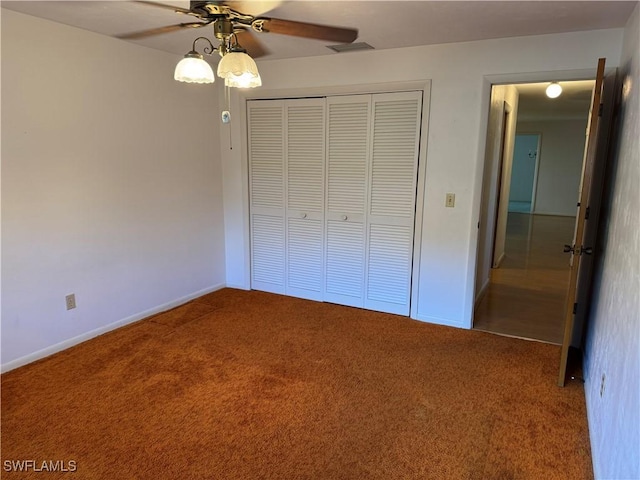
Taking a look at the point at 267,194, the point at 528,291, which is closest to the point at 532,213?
the point at 528,291

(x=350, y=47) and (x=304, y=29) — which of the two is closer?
(x=304, y=29)

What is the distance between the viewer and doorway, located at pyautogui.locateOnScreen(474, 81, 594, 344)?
3809mm

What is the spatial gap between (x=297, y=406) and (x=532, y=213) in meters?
9.89

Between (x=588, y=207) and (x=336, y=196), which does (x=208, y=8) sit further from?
(x=588, y=207)

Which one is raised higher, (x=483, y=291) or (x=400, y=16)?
(x=400, y=16)

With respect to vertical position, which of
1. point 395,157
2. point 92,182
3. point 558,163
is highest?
point 558,163

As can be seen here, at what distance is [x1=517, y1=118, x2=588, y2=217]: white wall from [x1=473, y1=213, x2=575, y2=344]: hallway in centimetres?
286

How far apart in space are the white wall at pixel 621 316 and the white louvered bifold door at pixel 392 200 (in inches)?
54.6

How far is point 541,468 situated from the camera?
1.88 m

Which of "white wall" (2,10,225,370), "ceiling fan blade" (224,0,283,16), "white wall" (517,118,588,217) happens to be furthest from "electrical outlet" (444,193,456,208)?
"white wall" (517,118,588,217)

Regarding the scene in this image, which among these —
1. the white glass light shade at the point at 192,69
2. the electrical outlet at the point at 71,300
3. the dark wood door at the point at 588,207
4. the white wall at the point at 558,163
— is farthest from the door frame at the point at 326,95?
the white wall at the point at 558,163

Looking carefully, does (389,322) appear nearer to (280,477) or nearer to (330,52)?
(280,477)

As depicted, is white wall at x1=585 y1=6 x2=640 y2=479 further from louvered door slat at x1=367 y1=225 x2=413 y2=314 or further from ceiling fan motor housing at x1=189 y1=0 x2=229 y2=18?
ceiling fan motor housing at x1=189 y1=0 x2=229 y2=18

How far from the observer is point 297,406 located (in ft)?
7.64
